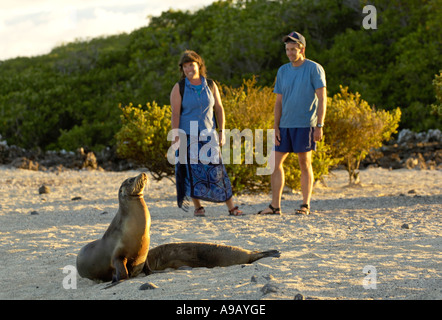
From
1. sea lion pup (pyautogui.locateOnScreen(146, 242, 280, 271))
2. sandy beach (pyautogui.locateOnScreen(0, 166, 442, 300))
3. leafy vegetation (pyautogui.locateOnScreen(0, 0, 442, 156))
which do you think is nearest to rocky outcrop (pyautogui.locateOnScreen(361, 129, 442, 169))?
leafy vegetation (pyautogui.locateOnScreen(0, 0, 442, 156))

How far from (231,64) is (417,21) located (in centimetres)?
668

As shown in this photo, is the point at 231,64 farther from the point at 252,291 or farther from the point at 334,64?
the point at 252,291

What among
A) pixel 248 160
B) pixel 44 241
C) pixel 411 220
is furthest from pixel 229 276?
pixel 248 160

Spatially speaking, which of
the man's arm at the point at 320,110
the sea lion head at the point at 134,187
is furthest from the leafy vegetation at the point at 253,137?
the sea lion head at the point at 134,187

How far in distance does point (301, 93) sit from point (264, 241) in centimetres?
215

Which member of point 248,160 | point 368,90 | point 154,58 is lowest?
point 248,160

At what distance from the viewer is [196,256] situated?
484 cm

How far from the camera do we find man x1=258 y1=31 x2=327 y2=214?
7.06 meters

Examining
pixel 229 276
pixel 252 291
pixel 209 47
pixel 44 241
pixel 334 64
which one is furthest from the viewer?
pixel 209 47

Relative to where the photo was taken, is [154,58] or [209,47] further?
[154,58]

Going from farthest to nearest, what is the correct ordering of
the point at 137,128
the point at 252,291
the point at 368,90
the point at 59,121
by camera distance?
the point at 59,121 → the point at 368,90 → the point at 137,128 → the point at 252,291

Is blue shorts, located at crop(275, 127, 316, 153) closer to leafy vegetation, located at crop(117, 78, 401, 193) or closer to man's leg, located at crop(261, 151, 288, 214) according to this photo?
man's leg, located at crop(261, 151, 288, 214)

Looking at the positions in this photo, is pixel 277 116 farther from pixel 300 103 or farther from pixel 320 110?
pixel 320 110

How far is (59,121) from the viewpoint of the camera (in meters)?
25.3
